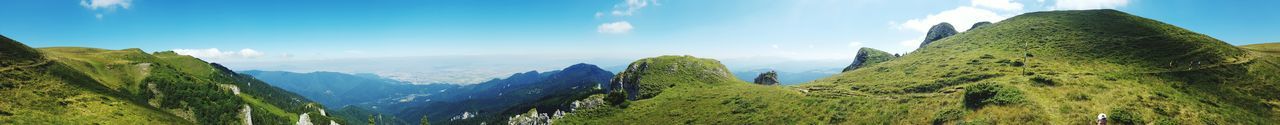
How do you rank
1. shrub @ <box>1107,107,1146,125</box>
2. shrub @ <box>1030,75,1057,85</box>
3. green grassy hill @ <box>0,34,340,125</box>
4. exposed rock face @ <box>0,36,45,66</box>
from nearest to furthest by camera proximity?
shrub @ <box>1107,107,1146,125</box> → shrub @ <box>1030,75,1057,85</box> → green grassy hill @ <box>0,34,340,125</box> → exposed rock face @ <box>0,36,45,66</box>

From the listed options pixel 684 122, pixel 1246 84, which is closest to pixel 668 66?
pixel 684 122

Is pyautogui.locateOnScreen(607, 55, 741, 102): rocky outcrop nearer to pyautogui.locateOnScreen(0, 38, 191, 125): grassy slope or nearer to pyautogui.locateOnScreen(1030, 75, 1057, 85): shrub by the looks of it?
pyautogui.locateOnScreen(1030, 75, 1057, 85): shrub

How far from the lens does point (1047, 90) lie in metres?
63.6

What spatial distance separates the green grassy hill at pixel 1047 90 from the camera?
173 ft

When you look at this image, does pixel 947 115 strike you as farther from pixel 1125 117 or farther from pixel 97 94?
pixel 97 94

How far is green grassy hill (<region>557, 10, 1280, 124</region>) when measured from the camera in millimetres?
52875

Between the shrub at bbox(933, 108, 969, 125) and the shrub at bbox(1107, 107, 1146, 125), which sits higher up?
the shrub at bbox(1107, 107, 1146, 125)

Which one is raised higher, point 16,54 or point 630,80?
point 16,54

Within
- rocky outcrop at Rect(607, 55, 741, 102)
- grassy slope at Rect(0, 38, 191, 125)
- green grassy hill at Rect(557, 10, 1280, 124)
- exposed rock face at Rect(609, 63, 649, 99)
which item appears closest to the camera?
green grassy hill at Rect(557, 10, 1280, 124)

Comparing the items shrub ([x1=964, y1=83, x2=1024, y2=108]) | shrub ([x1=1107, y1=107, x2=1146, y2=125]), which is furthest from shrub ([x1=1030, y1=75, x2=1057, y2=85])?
shrub ([x1=1107, y1=107, x2=1146, y2=125])

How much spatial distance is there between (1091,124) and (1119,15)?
493ft

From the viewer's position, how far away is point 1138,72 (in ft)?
257

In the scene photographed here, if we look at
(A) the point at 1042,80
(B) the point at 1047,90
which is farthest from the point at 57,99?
(A) the point at 1042,80

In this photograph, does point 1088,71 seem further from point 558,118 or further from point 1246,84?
point 558,118
